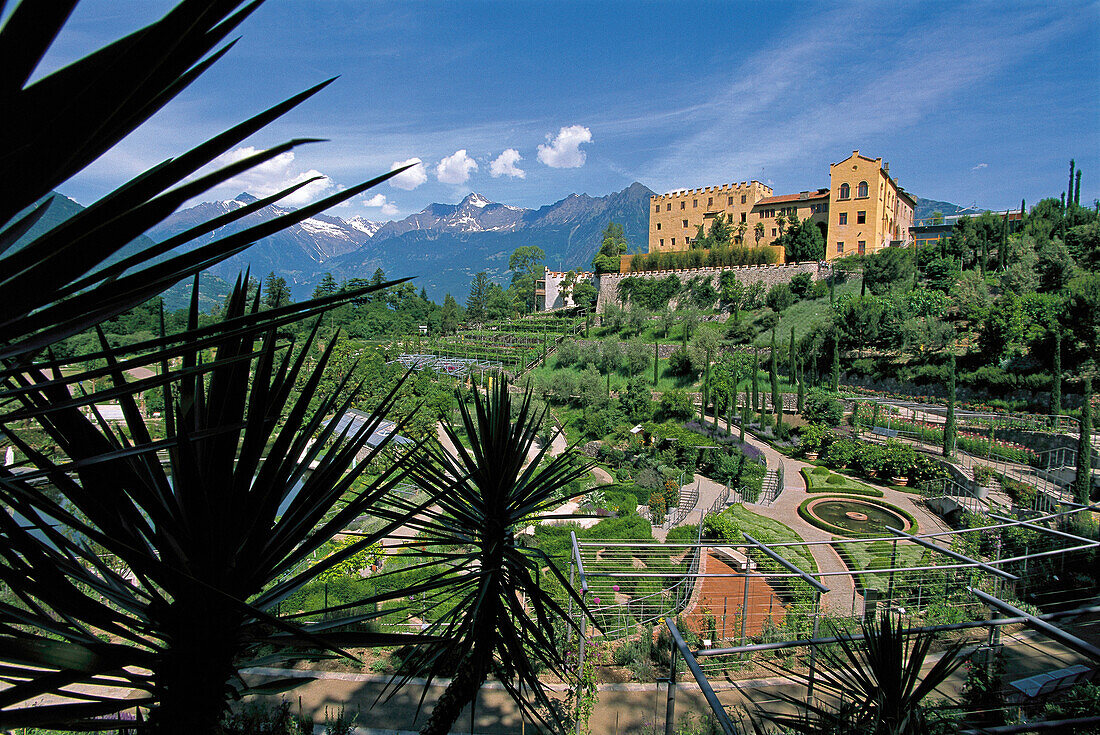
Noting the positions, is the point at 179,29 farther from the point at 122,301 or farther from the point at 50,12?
the point at 122,301

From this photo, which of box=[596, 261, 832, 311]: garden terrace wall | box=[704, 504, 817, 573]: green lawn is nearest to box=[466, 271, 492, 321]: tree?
box=[596, 261, 832, 311]: garden terrace wall

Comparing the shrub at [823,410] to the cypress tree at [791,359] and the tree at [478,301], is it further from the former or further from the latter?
the tree at [478,301]

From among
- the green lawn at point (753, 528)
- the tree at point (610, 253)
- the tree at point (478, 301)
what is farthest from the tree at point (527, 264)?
the green lawn at point (753, 528)

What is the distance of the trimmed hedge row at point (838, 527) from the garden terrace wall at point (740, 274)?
76.7 feet

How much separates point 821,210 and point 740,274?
28.9 ft

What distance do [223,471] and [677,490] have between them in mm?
14810

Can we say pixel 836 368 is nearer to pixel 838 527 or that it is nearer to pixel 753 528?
pixel 838 527

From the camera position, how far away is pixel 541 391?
2717cm

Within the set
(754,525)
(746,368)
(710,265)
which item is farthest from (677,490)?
(710,265)

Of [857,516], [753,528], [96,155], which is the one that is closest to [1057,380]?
[857,516]

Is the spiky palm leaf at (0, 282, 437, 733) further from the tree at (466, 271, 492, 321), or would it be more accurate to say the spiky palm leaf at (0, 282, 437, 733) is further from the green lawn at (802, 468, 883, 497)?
the tree at (466, 271, 492, 321)

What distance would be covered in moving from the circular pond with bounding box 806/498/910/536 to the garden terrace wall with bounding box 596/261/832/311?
2345 cm

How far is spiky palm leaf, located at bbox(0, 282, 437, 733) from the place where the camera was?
3.70 feet

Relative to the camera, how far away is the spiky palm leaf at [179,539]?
1.13m
